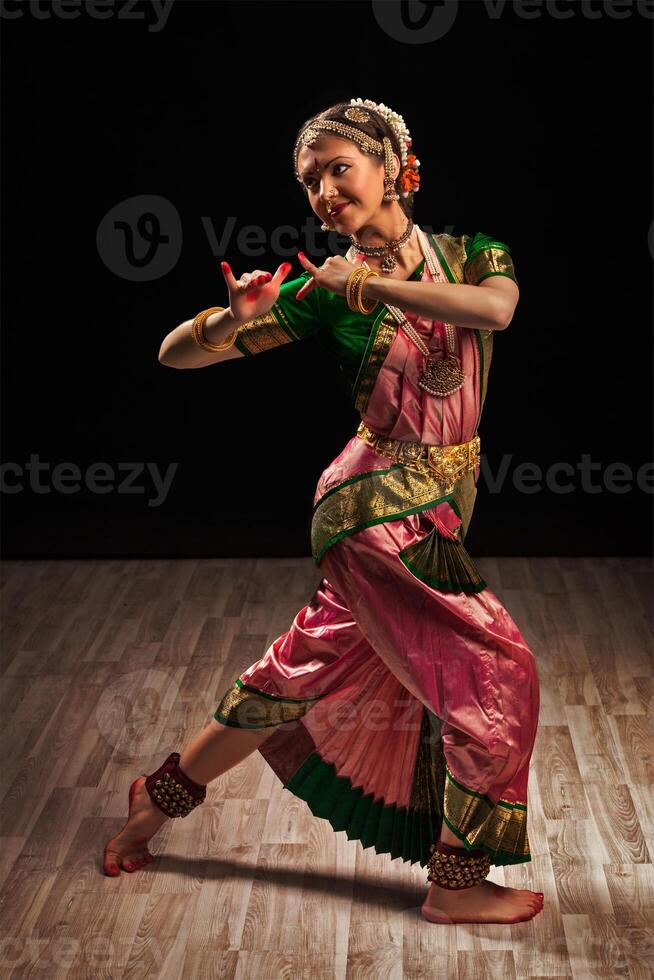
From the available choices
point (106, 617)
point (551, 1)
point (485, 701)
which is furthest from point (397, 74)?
point (485, 701)

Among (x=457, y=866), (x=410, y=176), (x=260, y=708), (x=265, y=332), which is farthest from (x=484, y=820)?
(x=410, y=176)

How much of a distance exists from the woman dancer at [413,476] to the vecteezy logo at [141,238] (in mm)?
2278

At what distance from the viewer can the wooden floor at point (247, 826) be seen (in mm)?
2617

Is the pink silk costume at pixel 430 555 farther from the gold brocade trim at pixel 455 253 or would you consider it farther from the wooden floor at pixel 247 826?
the wooden floor at pixel 247 826

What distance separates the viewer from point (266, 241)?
479cm

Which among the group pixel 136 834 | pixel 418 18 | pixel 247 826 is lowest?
pixel 247 826

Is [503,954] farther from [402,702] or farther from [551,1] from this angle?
[551,1]

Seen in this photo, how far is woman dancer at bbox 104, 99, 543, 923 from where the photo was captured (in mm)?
2512

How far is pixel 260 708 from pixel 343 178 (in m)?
1.02

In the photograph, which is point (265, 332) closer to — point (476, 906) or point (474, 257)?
point (474, 257)

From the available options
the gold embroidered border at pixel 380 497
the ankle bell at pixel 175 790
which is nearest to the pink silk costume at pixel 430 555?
the gold embroidered border at pixel 380 497

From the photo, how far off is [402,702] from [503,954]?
0.49 metres

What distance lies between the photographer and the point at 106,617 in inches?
179

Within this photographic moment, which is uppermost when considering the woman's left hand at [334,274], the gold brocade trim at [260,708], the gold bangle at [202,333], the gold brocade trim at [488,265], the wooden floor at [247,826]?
the woman's left hand at [334,274]
